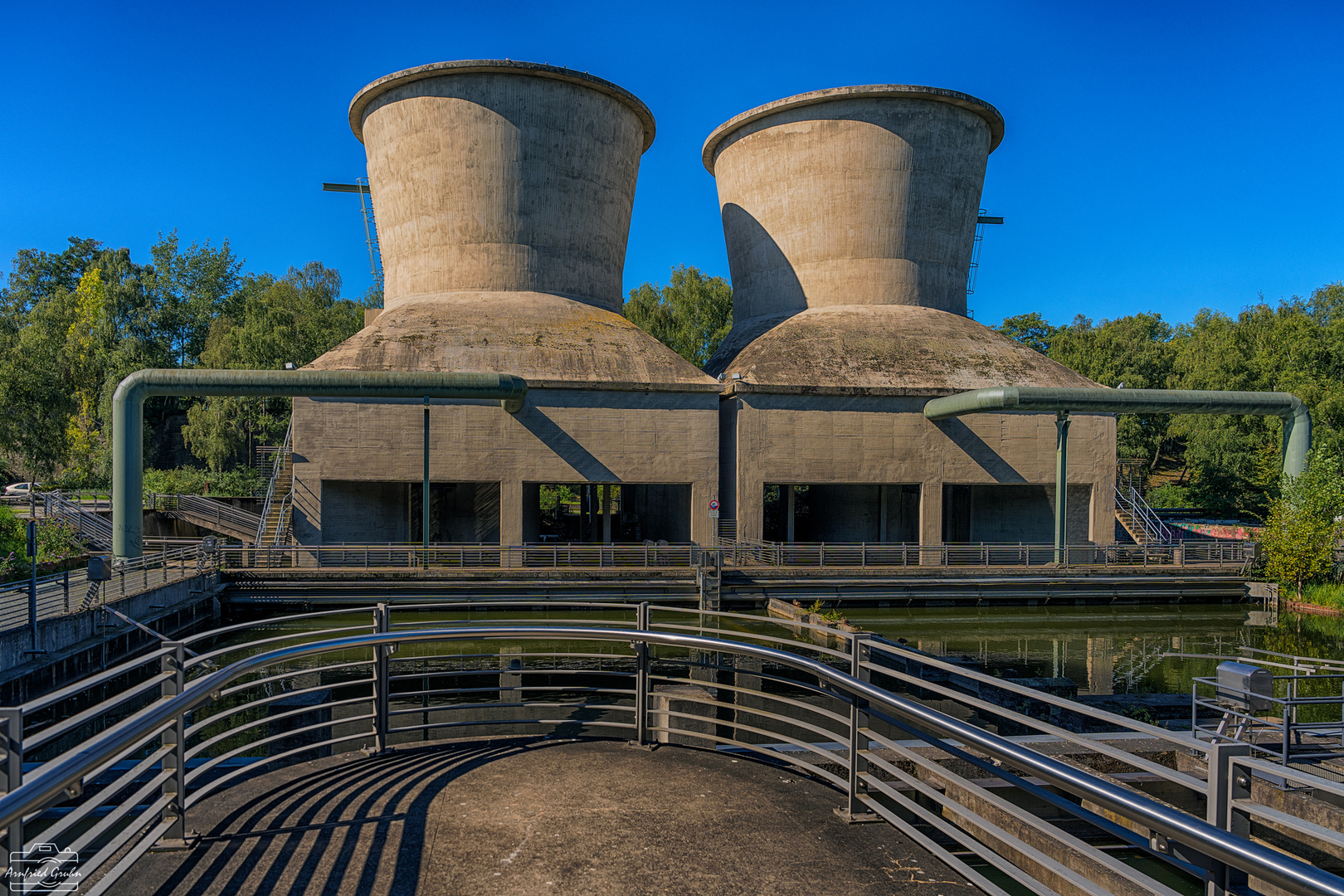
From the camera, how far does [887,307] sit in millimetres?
33281

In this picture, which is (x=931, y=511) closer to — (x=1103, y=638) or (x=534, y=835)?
(x=1103, y=638)

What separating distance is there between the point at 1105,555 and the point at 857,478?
8.77 metres

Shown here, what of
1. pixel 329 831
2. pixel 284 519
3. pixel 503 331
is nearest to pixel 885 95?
pixel 503 331

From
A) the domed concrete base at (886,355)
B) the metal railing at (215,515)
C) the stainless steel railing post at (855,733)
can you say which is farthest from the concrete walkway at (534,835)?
the metal railing at (215,515)

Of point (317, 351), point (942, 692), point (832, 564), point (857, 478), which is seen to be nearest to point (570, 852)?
point (942, 692)

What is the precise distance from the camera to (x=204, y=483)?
42000 millimetres

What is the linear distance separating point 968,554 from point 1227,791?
26.8 metres

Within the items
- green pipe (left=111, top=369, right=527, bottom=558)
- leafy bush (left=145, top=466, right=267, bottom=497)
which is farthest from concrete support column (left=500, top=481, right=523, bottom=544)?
leafy bush (left=145, top=466, right=267, bottom=497)

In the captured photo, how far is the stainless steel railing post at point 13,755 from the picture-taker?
2572 mm

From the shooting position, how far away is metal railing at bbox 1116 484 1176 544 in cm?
3198

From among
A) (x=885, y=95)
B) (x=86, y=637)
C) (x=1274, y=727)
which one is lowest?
(x=86, y=637)

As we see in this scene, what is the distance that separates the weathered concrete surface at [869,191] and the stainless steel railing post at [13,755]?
33194 millimetres

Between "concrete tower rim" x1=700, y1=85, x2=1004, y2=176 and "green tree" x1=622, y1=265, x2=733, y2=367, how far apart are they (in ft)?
63.3

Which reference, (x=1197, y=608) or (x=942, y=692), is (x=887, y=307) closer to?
(x=1197, y=608)
